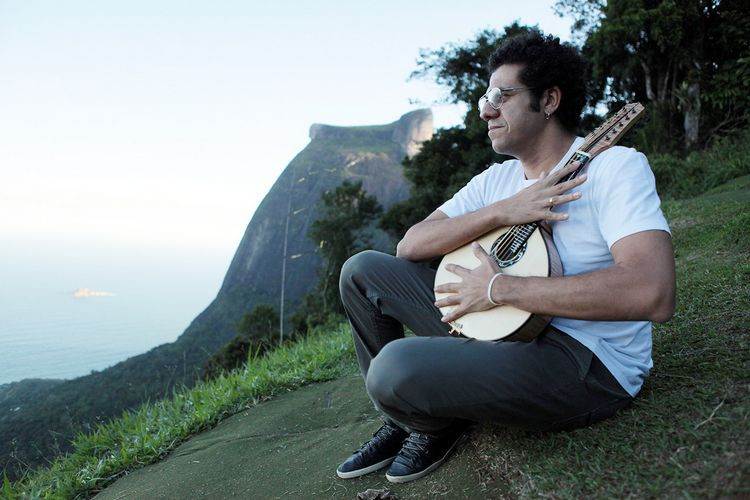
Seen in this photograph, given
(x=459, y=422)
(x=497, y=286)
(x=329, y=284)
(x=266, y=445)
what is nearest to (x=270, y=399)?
(x=266, y=445)

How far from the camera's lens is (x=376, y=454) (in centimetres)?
230

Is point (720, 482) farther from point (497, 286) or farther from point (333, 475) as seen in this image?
point (333, 475)

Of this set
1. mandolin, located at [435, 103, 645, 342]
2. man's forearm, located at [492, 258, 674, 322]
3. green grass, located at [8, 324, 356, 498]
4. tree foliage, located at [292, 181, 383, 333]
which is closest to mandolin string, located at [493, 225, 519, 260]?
mandolin, located at [435, 103, 645, 342]

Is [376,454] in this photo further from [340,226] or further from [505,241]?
[340,226]

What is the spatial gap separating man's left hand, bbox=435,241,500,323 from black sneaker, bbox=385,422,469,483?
0.44 meters

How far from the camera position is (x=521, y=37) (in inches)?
89.9

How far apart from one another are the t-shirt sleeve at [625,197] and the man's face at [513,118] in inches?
Result: 14.4

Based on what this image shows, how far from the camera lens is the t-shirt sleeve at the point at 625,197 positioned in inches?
68.3

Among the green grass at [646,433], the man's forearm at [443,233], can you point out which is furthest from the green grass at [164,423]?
the man's forearm at [443,233]

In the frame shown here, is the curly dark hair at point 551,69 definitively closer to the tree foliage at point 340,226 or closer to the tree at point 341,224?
the tree foliage at point 340,226

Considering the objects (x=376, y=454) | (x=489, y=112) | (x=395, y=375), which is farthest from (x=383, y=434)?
(x=489, y=112)

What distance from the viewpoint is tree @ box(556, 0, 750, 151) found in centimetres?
1166

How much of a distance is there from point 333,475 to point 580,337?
112 centimetres

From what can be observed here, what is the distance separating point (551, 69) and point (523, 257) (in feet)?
2.47
